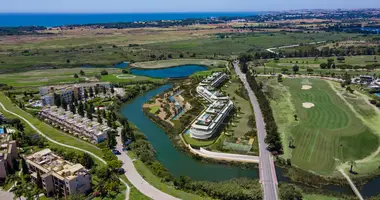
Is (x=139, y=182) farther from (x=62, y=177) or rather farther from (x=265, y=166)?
(x=265, y=166)

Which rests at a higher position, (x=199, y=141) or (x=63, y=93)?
(x=63, y=93)

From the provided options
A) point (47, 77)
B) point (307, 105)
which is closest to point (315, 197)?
point (307, 105)

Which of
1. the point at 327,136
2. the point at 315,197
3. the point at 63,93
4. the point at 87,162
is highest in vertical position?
the point at 63,93

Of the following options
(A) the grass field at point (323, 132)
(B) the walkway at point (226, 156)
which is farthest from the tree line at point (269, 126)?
(B) the walkway at point (226, 156)

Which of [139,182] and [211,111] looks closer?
[139,182]

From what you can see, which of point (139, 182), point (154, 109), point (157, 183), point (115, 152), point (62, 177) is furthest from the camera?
point (154, 109)
